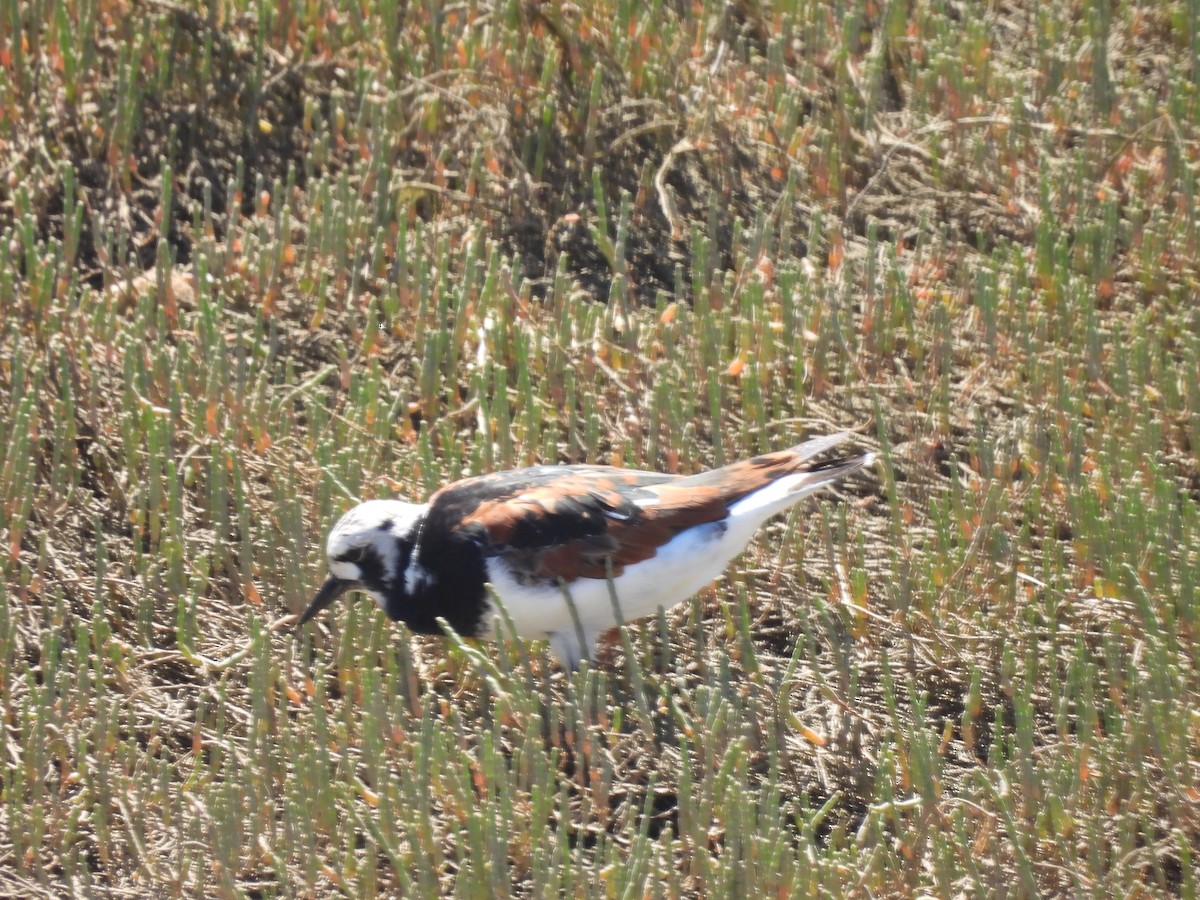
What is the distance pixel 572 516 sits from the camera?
14.3 ft

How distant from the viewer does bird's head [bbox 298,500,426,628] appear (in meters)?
4.39

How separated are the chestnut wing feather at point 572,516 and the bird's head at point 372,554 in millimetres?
93

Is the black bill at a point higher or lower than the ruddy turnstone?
lower

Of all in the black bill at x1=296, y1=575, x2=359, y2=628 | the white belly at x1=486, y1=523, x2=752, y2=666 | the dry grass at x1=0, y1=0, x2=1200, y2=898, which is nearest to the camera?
the dry grass at x1=0, y1=0, x2=1200, y2=898

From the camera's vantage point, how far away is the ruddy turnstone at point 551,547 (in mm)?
4309

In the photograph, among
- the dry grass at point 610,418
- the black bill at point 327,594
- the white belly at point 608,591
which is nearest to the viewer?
the dry grass at point 610,418

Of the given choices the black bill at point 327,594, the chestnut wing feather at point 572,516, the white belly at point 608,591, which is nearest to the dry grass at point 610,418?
the black bill at point 327,594

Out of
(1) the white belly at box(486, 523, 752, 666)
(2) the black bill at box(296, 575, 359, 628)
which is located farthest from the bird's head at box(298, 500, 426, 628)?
(1) the white belly at box(486, 523, 752, 666)

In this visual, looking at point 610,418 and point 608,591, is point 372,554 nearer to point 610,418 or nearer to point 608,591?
point 608,591

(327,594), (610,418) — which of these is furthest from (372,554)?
(610,418)

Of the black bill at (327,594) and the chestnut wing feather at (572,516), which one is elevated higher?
the chestnut wing feather at (572,516)

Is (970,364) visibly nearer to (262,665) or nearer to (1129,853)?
(1129,853)

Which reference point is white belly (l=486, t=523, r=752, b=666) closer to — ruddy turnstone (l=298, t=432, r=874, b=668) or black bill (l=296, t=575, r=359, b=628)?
ruddy turnstone (l=298, t=432, r=874, b=668)

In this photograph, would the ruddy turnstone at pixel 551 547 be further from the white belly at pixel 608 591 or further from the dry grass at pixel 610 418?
the dry grass at pixel 610 418
